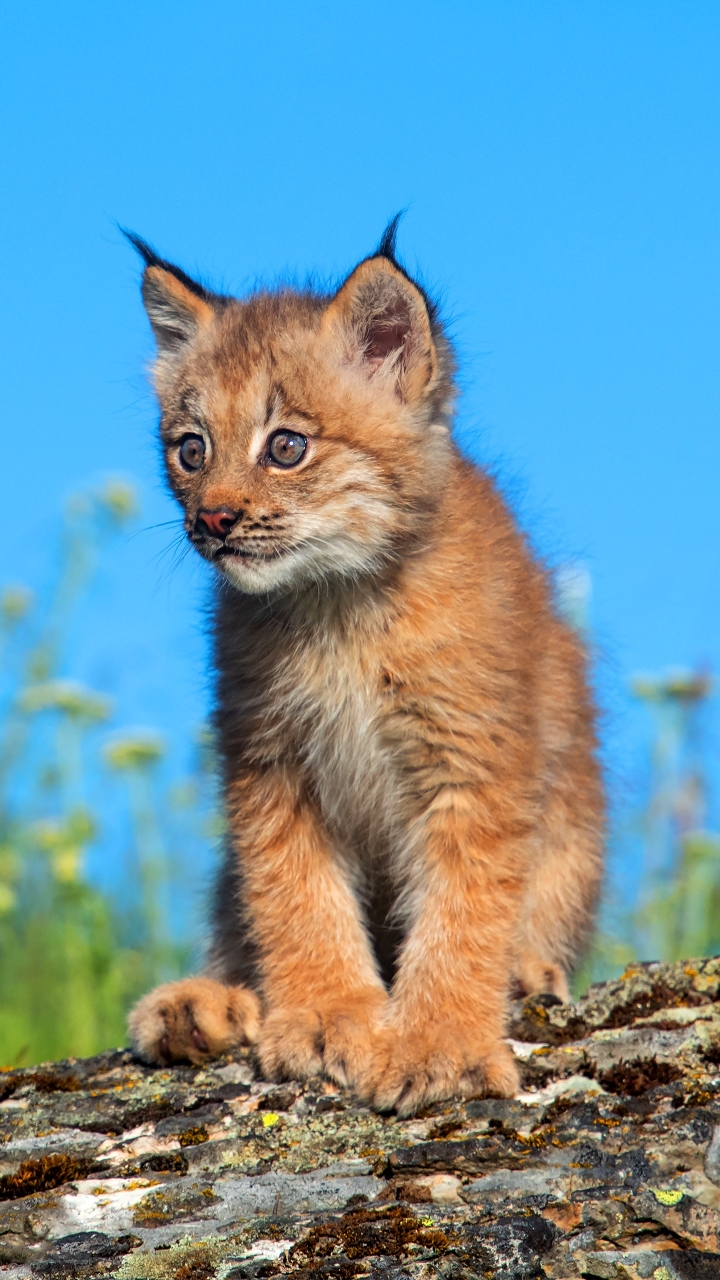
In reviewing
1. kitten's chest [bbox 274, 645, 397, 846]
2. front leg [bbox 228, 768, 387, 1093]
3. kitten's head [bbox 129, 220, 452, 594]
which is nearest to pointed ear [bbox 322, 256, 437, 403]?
kitten's head [bbox 129, 220, 452, 594]

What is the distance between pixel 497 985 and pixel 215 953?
1347mm

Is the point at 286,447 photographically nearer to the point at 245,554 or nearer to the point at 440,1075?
the point at 245,554

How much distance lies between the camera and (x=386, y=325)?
4.47 metres

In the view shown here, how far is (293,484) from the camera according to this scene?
4.21m

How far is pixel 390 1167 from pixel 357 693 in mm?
1592

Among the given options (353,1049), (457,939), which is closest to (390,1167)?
(353,1049)

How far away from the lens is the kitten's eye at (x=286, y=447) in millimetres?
4266

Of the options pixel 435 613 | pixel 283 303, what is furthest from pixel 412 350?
pixel 435 613

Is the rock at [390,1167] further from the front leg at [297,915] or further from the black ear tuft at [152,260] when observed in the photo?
the black ear tuft at [152,260]

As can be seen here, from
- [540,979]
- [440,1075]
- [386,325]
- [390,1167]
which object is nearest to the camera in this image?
[390,1167]

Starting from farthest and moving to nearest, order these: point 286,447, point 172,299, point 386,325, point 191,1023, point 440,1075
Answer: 1. point 172,299
2. point 386,325
3. point 286,447
4. point 191,1023
5. point 440,1075

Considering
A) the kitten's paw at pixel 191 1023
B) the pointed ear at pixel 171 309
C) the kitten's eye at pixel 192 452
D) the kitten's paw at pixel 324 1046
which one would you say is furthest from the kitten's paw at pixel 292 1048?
the pointed ear at pixel 171 309

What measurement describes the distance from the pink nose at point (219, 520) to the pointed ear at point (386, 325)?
774 mm

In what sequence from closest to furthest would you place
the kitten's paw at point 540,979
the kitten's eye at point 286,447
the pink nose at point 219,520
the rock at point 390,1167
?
1. the rock at point 390,1167
2. the pink nose at point 219,520
3. the kitten's eye at point 286,447
4. the kitten's paw at point 540,979
